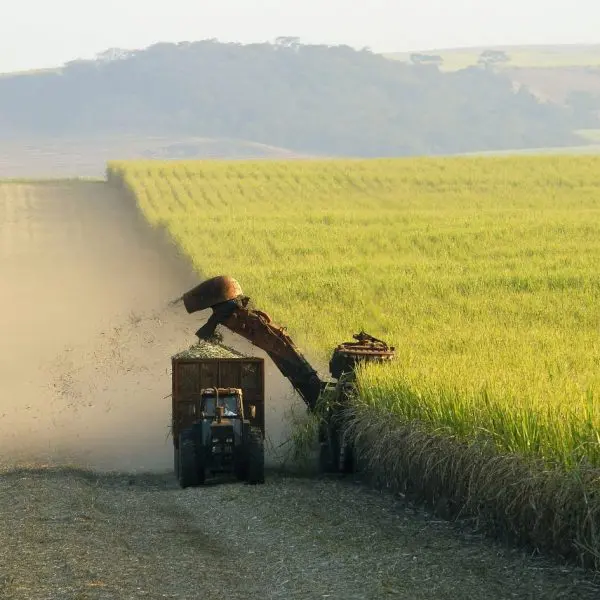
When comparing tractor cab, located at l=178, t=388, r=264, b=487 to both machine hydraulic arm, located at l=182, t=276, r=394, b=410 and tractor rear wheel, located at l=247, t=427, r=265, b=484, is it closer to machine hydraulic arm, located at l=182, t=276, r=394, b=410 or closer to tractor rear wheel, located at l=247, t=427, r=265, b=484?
tractor rear wheel, located at l=247, t=427, r=265, b=484

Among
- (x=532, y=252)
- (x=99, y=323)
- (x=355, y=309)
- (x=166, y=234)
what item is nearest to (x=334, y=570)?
(x=355, y=309)

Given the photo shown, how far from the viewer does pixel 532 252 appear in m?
40.2

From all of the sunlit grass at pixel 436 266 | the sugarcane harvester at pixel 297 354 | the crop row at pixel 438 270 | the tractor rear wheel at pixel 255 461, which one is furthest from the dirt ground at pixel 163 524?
the sunlit grass at pixel 436 266

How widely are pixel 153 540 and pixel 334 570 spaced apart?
2128mm

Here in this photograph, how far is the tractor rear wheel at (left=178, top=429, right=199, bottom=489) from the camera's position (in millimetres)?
15789

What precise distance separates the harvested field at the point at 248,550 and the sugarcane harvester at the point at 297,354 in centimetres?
80

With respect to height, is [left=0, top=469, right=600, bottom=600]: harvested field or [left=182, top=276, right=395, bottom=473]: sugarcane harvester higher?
[left=182, top=276, right=395, bottom=473]: sugarcane harvester

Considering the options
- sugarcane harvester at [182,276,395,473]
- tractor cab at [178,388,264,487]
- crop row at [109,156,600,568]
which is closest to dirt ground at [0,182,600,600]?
tractor cab at [178,388,264,487]

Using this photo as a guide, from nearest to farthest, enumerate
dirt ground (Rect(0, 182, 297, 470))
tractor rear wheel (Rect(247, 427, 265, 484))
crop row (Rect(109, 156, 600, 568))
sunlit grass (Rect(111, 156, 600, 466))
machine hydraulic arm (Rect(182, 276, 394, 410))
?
crop row (Rect(109, 156, 600, 568)), sunlit grass (Rect(111, 156, 600, 466)), tractor rear wheel (Rect(247, 427, 265, 484)), machine hydraulic arm (Rect(182, 276, 394, 410)), dirt ground (Rect(0, 182, 297, 470))

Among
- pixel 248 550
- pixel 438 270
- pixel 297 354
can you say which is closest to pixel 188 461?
pixel 297 354

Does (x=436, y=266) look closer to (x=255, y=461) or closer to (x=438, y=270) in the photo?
(x=438, y=270)

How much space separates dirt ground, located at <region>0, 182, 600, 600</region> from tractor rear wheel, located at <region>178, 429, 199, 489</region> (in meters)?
0.28

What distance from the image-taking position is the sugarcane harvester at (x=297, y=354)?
54.5ft

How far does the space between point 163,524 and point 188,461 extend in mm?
2145
